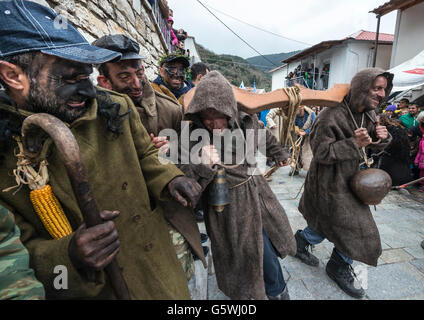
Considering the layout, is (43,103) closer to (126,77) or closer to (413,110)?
(126,77)

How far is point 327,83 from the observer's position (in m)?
18.6

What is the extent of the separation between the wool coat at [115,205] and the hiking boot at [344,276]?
1.84m

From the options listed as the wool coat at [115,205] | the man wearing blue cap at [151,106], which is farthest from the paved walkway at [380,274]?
the wool coat at [115,205]

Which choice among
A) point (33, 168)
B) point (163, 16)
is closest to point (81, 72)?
point (33, 168)

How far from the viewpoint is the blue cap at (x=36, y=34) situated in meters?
0.87

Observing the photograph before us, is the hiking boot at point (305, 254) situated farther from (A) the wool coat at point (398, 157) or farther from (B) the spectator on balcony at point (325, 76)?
(B) the spectator on balcony at point (325, 76)

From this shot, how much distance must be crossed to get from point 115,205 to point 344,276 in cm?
246

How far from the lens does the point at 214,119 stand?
5.06ft

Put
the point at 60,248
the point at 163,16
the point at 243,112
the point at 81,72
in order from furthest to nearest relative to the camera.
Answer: the point at 163,16 → the point at 243,112 → the point at 81,72 → the point at 60,248

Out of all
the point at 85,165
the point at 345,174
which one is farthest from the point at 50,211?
the point at 345,174

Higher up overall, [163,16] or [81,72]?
[163,16]
